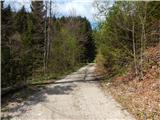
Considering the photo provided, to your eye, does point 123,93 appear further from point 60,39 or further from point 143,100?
point 60,39

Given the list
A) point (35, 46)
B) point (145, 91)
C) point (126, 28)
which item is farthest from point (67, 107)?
point (35, 46)

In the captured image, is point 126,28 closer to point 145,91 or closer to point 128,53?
point 128,53

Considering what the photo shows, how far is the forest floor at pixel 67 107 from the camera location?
1293 centimetres

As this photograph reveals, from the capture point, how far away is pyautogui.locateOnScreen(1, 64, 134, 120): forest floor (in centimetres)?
1293

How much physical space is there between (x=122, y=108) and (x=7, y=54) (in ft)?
26.3

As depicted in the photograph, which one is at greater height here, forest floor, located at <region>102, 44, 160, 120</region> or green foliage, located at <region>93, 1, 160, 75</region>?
green foliage, located at <region>93, 1, 160, 75</region>

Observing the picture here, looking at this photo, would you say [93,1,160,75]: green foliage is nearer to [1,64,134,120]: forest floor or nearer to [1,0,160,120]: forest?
[1,0,160,120]: forest

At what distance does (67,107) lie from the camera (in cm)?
1486

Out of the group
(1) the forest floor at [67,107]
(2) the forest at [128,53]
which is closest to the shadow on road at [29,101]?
(1) the forest floor at [67,107]

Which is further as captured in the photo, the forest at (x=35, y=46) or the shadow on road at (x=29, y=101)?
the forest at (x=35, y=46)

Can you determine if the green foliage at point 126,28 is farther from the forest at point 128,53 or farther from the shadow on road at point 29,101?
the shadow on road at point 29,101

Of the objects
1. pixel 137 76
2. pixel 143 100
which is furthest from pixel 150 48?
pixel 143 100

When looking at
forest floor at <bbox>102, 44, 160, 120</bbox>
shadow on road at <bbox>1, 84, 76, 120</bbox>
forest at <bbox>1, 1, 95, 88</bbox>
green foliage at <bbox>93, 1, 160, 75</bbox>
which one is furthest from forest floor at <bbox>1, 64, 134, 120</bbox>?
green foliage at <bbox>93, 1, 160, 75</bbox>

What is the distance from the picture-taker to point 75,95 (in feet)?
60.1
